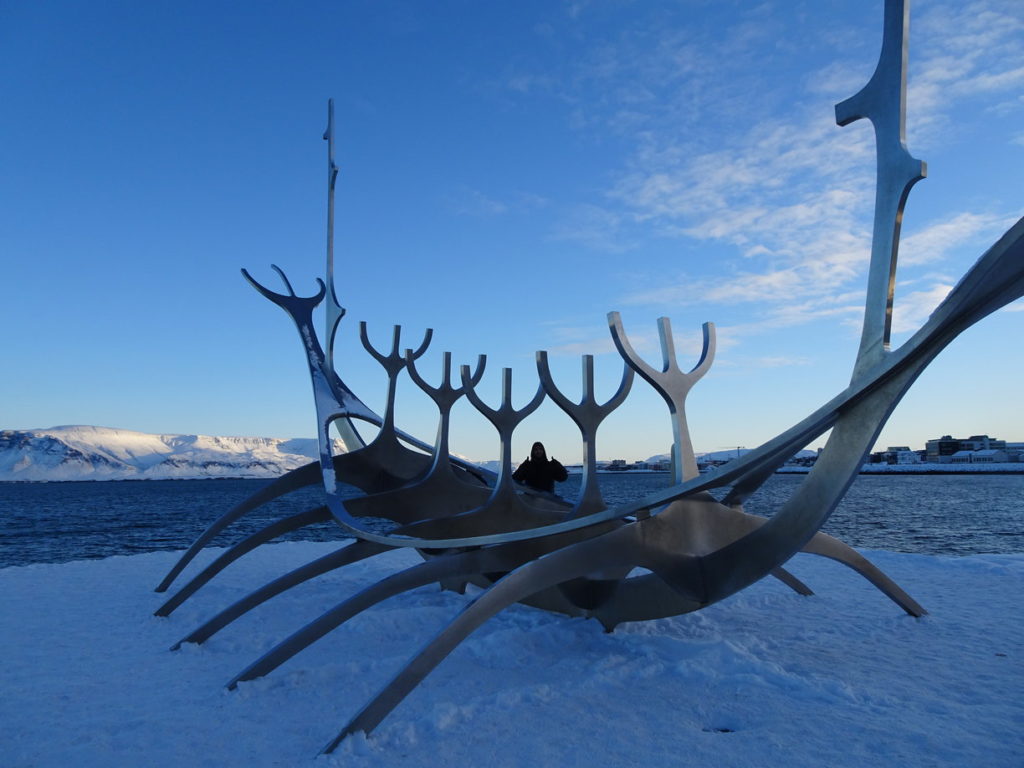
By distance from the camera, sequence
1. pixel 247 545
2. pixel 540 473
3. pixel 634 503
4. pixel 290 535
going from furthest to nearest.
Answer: pixel 290 535 → pixel 540 473 → pixel 247 545 → pixel 634 503

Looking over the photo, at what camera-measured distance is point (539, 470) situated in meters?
13.8

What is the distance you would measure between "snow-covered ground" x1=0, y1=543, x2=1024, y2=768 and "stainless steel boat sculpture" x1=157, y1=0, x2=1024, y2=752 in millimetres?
508

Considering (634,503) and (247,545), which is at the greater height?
(634,503)

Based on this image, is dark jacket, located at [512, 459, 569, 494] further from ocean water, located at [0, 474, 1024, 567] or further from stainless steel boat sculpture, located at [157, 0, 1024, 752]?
ocean water, located at [0, 474, 1024, 567]

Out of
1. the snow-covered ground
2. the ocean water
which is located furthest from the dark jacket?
the ocean water

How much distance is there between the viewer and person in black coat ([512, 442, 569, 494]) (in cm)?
1377

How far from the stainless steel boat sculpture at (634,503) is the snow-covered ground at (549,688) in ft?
1.67

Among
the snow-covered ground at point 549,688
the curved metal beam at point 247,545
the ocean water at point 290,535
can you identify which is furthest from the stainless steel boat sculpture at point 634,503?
the ocean water at point 290,535

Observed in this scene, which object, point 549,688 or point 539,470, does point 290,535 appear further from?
point 549,688

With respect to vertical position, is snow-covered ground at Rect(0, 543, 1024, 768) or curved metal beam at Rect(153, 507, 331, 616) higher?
curved metal beam at Rect(153, 507, 331, 616)

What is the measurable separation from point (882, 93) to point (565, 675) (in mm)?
6702

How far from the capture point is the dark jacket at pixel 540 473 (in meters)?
13.8

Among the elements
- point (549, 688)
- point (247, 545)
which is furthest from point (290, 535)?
point (549, 688)

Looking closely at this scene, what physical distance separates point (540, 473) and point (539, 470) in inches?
2.4
